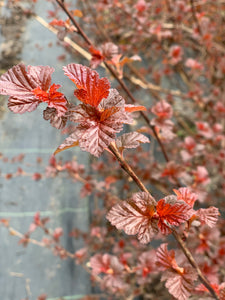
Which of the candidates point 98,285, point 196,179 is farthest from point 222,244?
point 98,285

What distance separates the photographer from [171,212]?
50 cm

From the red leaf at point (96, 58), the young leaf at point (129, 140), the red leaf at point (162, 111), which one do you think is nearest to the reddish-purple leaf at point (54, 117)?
the young leaf at point (129, 140)

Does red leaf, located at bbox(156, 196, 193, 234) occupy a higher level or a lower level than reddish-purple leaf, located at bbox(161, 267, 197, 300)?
higher

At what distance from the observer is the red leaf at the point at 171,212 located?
0.49 meters

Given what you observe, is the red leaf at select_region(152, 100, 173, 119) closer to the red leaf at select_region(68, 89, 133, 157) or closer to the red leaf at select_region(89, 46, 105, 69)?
the red leaf at select_region(89, 46, 105, 69)

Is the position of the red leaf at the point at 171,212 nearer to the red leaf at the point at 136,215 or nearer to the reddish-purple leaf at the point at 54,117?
the red leaf at the point at 136,215

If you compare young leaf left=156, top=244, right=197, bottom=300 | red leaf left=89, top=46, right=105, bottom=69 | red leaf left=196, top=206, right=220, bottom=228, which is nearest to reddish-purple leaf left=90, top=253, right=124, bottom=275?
young leaf left=156, top=244, right=197, bottom=300

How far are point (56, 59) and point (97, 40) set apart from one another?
26.3 inches

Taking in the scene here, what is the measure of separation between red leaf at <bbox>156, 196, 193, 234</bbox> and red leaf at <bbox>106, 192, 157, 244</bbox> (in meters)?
0.01

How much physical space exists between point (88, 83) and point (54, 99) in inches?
2.2

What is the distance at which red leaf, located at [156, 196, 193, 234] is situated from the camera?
1.61 feet

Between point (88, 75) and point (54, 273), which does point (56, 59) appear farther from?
point (88, 75)

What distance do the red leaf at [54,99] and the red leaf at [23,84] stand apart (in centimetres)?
1

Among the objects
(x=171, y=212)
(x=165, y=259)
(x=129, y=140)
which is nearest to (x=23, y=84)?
(x=129, y=140)
